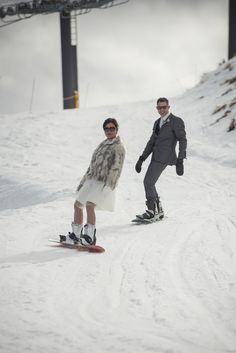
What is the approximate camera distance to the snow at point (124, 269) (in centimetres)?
363

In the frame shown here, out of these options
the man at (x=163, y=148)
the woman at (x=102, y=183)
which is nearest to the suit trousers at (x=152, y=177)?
the man at (x=163, y=148)

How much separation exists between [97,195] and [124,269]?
111 cm

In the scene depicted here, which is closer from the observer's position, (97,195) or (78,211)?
(97,195)

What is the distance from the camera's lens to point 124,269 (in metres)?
5.23

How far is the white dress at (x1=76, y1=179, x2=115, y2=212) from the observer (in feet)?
19.6

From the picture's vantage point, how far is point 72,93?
2558 cm

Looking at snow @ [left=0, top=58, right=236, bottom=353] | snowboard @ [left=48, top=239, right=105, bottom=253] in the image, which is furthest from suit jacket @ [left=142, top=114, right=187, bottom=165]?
snowboard @ [left=48, top=239, right=105, bottom=253]

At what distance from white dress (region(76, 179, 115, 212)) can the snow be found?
1.86ft

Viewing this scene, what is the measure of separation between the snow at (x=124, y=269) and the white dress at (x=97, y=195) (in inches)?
22.3

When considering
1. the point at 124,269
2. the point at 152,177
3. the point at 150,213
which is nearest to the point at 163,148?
the point at 152,177

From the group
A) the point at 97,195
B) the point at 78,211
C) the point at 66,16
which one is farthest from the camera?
the point at 66,16

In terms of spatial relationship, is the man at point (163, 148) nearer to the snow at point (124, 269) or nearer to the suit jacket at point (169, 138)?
the suit jacket at point (169, 138)

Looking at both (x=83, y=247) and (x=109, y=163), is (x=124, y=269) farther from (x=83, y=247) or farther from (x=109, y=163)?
(x=109, y=163)

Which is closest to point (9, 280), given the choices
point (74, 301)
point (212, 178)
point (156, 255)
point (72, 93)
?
point (74, 301)
